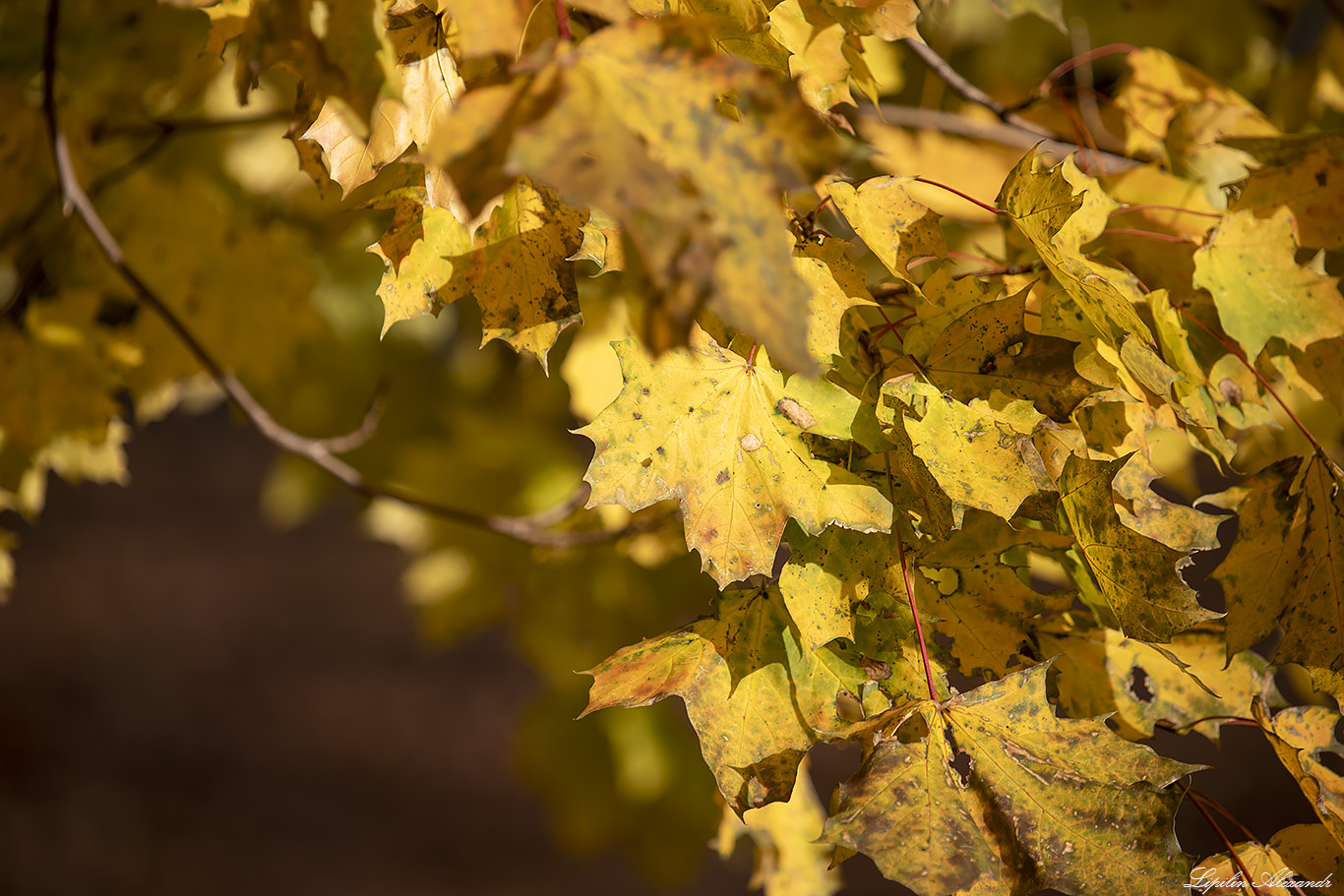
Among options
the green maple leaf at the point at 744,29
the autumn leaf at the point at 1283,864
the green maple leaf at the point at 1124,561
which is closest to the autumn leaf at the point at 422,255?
the green maple leaf at the point at 744,29

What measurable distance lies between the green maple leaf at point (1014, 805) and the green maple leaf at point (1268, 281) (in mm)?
343

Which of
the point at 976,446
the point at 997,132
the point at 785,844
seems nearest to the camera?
the point at 976,446

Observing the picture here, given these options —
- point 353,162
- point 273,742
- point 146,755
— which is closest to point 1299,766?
point 353,162

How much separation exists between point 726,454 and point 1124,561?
0.85 feet

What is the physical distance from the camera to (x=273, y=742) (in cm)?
340

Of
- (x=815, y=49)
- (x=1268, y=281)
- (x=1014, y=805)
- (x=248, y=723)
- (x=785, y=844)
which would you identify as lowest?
(x=248, y=723)

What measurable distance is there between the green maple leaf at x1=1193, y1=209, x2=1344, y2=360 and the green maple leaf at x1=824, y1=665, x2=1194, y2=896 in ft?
1.13

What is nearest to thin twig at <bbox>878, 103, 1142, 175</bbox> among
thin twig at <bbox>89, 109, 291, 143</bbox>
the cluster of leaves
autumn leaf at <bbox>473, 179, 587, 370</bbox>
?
the cluster of leaves

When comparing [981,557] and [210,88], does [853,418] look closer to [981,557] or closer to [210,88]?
[981,557]

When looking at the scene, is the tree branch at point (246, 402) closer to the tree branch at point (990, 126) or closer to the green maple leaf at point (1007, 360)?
the green maple leaf at point (1007, 360)

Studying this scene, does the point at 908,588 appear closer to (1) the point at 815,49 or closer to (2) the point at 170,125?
(1) the point at 815,49

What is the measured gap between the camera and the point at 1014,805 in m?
0.50

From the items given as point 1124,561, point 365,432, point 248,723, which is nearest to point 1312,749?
point 1124,561

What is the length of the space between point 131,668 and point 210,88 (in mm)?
3252
